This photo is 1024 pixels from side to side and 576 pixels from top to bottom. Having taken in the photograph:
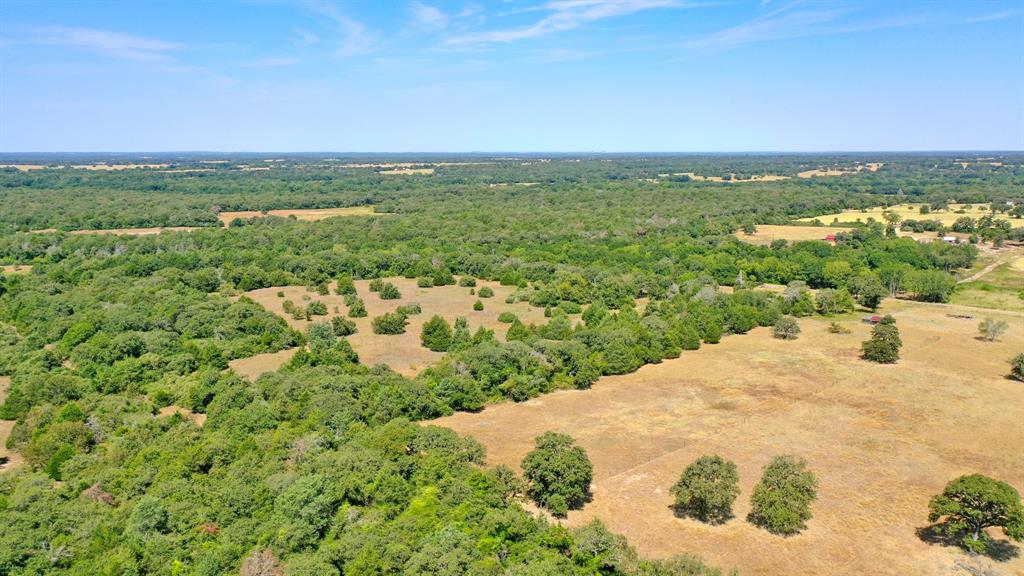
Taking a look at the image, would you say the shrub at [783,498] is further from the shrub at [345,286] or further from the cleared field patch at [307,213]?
the cleared field patch at [307,213]

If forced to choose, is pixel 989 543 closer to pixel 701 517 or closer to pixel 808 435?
pixel 701 517

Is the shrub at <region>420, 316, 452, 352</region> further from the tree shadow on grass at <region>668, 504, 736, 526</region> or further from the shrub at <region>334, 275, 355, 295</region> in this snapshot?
the tree shadow on grass at <region>668, 504, 736, 526</region>

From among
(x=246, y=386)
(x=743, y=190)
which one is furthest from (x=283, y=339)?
(x=743, y=190)

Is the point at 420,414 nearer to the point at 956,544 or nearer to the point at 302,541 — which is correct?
the point at 302,541

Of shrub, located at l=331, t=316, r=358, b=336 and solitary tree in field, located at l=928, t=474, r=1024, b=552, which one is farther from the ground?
solitary tree in field, located at l=928, t=474, r=1024, b=552

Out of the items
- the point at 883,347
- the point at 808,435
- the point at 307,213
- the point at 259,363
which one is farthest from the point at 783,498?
the point at 307,213

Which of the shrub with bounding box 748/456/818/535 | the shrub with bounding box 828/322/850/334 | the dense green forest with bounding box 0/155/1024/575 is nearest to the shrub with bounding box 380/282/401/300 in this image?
the dense green forest with bounding box 0/155/1024/575
